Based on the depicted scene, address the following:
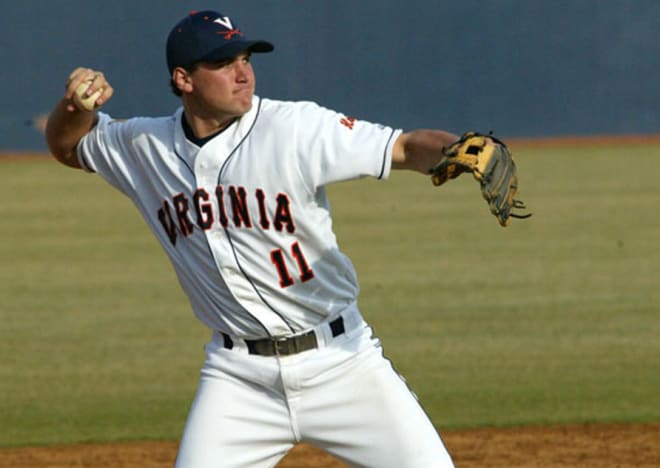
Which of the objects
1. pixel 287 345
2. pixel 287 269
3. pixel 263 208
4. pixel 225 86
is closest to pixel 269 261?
pixel 287 269

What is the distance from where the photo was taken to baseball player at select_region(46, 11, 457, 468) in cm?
383

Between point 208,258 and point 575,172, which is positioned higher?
point 208,258

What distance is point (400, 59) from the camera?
23016 millimetres

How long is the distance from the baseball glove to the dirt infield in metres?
2.61

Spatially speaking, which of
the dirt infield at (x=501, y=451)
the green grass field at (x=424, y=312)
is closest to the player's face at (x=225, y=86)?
the dirt infield at (x=501, y=451)

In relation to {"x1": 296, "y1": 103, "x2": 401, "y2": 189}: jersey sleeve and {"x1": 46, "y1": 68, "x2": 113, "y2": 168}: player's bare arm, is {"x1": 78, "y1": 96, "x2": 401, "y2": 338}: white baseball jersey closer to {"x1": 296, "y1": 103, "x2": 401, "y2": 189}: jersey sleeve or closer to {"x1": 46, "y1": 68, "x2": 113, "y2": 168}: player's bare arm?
{"x1": 296, "y1": 103, "x2": 401, "y2": 189}: jersey sleeve

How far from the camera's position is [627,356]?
26.7 ft

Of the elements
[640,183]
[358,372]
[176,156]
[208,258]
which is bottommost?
[640,183]

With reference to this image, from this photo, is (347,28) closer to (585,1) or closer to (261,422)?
(585,1)

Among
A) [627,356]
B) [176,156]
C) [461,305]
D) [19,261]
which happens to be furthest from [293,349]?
[19,261]

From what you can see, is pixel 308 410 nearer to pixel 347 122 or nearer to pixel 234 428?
pixel 234 428

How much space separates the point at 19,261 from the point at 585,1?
13.4 meters

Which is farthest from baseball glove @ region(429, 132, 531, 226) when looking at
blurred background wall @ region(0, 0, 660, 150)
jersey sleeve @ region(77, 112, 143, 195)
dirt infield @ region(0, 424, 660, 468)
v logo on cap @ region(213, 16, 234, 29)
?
blurred background wall @ region(0, 0, 660, 150)

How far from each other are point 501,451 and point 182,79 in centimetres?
302
